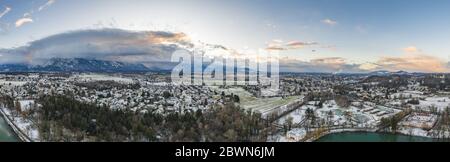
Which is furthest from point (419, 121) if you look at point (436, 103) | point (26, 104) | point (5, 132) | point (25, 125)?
point (26, 104)

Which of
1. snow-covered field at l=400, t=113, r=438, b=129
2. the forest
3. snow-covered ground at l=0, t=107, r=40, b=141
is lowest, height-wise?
snow-covered field at l=400, t=113, r=438, b=129

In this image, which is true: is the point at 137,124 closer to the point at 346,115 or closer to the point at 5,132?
the point at 5,132

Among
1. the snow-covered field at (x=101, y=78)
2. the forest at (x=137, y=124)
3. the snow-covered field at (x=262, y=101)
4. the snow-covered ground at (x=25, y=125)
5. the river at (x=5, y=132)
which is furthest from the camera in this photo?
the snow-covered field at (x=101, y=78)

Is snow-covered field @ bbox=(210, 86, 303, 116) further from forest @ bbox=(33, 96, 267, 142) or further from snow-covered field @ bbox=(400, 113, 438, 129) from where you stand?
snow-covered field @ bbox=(400, 113, 438, 129)

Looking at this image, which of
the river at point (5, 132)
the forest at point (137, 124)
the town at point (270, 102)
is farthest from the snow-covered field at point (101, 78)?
the river at point (5, 132)

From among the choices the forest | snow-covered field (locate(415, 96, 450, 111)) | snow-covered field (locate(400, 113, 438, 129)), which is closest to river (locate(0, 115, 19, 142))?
the forest

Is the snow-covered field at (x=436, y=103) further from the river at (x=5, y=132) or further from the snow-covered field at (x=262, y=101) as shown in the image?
the river at (x=5, y=132)
